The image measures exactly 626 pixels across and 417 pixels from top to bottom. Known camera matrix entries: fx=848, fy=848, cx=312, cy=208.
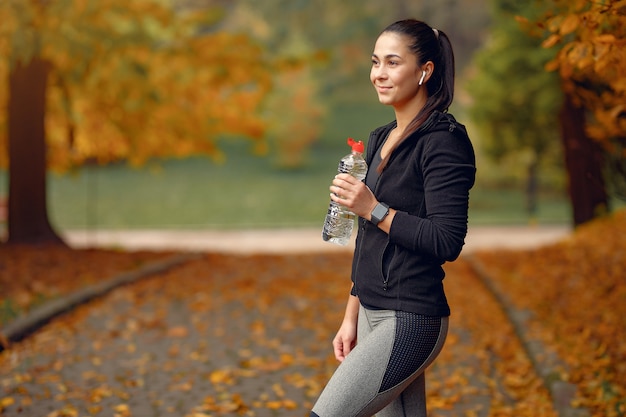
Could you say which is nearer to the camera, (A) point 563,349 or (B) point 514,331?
(A) point 563,349

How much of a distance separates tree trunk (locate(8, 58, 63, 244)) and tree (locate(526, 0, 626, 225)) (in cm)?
885

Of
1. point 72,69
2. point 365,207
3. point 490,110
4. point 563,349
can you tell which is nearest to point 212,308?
point 563,349

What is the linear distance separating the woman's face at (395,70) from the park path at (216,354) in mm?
3392

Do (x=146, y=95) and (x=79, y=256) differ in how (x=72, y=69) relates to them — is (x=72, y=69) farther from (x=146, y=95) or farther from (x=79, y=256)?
(x=79, y=256)

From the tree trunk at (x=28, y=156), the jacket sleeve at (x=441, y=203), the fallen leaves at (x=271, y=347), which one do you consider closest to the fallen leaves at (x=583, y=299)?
the fallen leaves at (x=271, y=347)

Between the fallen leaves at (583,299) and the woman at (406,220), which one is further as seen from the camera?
the fallen leaves at (583,299)

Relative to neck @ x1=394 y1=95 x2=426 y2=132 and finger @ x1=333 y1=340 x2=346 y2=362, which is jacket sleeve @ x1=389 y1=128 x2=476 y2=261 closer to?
neck @ x1=394 y1=95 x2=426 y2=132

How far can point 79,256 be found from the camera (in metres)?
13.0

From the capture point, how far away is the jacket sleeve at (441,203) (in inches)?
104

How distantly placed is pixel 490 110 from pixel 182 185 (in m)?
27.7

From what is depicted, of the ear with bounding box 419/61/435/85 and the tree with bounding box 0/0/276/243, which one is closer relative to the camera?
the ear with bounding box 419/61/435/85

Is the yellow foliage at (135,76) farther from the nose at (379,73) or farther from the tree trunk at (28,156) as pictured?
the nose at (379,73)

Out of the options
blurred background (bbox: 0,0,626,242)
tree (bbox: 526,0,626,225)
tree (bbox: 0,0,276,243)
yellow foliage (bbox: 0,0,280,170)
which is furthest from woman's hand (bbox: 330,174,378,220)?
tree (bbox: 0,0,276,243)

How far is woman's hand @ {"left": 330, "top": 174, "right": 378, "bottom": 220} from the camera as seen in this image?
2.68 metres
